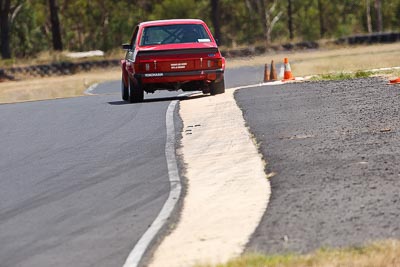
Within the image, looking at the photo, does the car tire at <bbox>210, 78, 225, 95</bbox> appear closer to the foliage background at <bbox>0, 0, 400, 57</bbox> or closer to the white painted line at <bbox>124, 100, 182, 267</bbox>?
the white painted line at <bbox>124, 100, 182, 267</bbox>

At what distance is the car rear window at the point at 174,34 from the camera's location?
2366 centimetres

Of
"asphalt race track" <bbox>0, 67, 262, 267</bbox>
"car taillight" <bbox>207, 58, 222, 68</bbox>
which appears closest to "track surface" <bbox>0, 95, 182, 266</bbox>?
"asphalt race track" <bbox>0, 67, 262, 267</bbox>

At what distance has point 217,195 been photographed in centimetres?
1070

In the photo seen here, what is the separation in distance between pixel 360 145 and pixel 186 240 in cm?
483

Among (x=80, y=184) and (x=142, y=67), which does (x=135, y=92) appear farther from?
(x=80, y=184)

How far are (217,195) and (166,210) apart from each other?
30.4 inches

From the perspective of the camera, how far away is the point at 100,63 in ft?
180

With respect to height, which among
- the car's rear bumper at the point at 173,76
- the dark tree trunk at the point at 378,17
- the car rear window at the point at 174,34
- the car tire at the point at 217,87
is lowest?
the dark tree trunk at the point at 378,17

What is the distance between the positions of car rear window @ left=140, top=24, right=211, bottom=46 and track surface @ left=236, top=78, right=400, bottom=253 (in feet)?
10.6

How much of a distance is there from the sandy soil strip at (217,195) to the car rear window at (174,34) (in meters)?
6.09

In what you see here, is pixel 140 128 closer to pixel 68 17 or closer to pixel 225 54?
pixel 225 54

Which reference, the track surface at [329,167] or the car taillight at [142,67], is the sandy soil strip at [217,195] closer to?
the track surface at [329,167]

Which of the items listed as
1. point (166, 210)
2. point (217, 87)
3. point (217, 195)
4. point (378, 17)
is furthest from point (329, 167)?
point (378, 17)

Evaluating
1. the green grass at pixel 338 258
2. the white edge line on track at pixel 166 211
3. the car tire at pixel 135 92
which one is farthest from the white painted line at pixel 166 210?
the car tire at pixel 135 92
